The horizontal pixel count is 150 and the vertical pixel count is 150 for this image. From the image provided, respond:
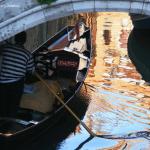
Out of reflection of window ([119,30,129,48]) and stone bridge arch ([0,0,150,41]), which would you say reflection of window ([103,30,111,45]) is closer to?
reflection of window ([119,30,129,48])

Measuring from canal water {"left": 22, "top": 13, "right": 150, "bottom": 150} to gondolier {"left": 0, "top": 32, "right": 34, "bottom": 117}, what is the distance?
610 millimetres

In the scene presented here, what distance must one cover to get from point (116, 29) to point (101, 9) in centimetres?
869

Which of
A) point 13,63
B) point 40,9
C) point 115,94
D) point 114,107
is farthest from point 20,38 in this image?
point 115,94

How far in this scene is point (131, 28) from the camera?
44.4ft

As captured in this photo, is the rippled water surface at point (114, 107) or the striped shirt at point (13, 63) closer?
the striped shirt at point (13, 63)

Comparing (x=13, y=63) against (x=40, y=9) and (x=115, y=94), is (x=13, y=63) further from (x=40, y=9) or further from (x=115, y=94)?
(x=115, y=94)

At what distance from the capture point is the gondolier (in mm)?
5129

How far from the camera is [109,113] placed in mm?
6691

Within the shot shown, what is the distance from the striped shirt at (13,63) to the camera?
5120 mm

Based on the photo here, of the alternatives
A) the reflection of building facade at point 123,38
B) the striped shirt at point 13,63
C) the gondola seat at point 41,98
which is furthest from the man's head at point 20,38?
the reflection of building facade at point 123,38

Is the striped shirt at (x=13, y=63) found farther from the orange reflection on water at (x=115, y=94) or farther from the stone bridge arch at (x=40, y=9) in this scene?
the orange reflection on water at (x=115, y=94)

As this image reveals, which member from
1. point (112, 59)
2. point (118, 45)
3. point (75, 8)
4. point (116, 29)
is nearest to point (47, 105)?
point (75, 8)

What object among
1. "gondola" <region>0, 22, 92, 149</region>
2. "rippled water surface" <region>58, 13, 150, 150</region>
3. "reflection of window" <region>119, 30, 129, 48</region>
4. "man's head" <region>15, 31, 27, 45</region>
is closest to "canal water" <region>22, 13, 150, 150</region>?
"rippled water surface" <region>58, 13, 150, 150</region>

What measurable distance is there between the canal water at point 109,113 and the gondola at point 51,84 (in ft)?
0.83
